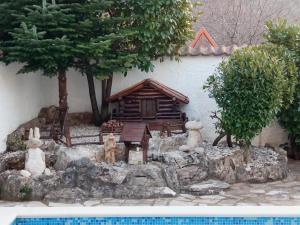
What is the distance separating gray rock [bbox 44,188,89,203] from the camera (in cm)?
774

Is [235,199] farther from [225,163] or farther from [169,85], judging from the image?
[169,85]

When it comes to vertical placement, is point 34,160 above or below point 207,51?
below

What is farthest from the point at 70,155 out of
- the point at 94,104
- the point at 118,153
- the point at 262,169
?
the point at 262,169

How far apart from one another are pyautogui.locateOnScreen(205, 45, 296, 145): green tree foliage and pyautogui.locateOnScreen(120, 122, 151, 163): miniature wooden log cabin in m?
1.56

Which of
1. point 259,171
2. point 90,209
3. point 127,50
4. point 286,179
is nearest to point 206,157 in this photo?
point 259,171

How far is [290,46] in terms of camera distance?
989 centimetres

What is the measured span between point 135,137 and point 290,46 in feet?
12.8

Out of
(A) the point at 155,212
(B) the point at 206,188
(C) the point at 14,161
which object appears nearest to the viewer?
(A) the point at 155,212

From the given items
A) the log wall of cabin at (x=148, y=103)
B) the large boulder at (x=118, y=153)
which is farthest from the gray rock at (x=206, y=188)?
the log wall of cabin at (x=148, y=103)

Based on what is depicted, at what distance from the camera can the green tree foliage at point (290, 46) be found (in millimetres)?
9812

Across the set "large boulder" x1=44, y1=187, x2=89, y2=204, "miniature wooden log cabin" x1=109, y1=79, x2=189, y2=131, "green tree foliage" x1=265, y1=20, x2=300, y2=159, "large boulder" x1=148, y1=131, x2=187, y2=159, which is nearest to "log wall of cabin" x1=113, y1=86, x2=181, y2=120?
"miniature wooden log cabin" x1=109, y1=79, x2=189, y2=131

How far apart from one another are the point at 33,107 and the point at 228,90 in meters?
4.52

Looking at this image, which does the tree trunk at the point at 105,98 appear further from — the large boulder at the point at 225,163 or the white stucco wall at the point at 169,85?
the large boulder at the point at 225,163

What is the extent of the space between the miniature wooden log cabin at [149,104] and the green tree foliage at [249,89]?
1.57 meters
